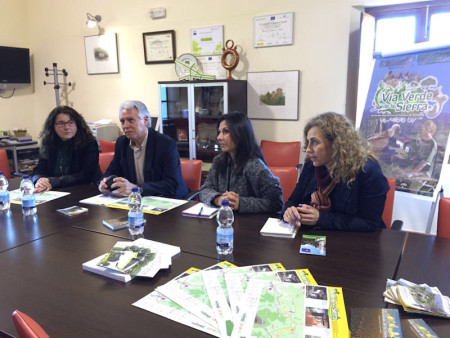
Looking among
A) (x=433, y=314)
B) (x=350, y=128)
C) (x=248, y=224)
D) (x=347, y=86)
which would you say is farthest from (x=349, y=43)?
(x=433, y=314)

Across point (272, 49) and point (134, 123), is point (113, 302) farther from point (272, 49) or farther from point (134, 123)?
point (272, 49)

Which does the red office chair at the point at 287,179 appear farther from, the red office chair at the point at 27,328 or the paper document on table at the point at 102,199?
the red office chair at the point at 27,328

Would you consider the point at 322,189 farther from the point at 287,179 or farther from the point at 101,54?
the point at 101,54

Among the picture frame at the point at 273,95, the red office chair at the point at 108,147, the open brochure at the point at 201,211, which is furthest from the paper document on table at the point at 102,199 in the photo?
the picture frame at the point at 273,95

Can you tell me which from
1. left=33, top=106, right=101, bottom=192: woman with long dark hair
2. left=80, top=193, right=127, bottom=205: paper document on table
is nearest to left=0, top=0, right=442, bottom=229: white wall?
left=33, top=106, right=101, bottom=192: woman with long dark hair

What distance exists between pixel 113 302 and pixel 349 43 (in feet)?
10.8

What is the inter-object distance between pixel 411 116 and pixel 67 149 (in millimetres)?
2747

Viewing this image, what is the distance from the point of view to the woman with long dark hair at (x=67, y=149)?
2824 millimetres

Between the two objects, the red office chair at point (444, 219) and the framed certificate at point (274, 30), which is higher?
the framed certificate at point (274, 30)

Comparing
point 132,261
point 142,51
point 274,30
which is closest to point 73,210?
point 132,261

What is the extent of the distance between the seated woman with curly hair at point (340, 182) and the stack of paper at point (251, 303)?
46 cm

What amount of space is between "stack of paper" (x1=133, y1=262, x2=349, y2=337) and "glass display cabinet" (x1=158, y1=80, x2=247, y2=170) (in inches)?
110

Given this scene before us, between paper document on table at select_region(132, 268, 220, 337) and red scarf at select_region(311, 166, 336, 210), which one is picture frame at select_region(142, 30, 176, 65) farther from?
paper document on table at select_region(132, 268, 220, 337)

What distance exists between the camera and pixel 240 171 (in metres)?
2.21
